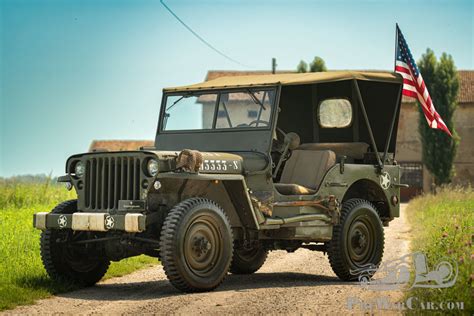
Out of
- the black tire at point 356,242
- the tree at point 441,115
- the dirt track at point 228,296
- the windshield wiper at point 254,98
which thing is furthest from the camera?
the tree at point 441,115

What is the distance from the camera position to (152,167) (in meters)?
10.0

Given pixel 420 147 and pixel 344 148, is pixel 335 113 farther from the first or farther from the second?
pixel 420 147

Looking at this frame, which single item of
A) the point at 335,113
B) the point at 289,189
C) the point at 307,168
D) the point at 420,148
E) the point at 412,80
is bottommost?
the point at 289,189

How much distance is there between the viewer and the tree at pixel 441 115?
4841cm

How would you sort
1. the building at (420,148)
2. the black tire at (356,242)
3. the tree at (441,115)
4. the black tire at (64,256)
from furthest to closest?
the building at (420,148) → the tree at (441,115) → the black tire at (356,242) → the black tire at (64,256)

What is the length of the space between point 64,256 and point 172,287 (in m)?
1.28

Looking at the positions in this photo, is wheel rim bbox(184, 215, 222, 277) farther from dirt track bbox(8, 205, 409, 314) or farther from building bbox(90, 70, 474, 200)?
building bbox(90, 70, 474, 200)

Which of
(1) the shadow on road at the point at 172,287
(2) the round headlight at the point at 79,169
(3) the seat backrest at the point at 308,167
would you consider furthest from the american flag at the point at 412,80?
(2) the round headlight at the point at 79,169

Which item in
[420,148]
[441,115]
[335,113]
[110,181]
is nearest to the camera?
[110,181]

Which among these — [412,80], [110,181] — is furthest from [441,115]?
[110,181]

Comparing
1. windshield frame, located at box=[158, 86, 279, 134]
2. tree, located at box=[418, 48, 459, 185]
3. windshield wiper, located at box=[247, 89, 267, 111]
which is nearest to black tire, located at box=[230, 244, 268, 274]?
windshield frame, located at box=[158, 86, 279, 134]

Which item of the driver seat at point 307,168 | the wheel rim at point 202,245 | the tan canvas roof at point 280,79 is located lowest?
the wheel rim at point 202,245

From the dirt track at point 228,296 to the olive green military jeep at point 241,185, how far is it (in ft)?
1.15

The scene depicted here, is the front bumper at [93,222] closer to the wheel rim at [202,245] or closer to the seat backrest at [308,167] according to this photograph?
the wheel rim at [202,245]
